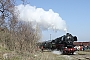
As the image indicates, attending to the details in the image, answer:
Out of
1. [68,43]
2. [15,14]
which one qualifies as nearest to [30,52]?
[15,14]

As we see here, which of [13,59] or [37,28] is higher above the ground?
[37,28]

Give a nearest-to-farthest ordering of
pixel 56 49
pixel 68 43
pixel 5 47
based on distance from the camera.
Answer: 1. pixel 5 47
2. pixel 68 43
3. pixel 56 49

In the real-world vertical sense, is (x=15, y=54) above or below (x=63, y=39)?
below

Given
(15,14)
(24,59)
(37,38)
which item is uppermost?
(15,14)

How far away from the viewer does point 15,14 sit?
28078mm

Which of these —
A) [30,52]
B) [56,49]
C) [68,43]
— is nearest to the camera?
[30,52]

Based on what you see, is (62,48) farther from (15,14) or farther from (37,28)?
(37,28)

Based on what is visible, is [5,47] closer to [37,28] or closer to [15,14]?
[37,28]

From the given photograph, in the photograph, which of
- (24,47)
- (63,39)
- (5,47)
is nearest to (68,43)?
(63,39)

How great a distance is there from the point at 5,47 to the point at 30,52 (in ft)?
20.0

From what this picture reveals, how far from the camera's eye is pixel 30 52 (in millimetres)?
13297

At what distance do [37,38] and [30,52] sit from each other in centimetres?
150

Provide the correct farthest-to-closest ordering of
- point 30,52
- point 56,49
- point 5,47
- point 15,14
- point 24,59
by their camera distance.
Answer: point 56,49 < point 15,14 < point 5,47 < point 30,52 < point 24,59

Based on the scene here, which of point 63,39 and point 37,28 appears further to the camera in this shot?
point 63,39
